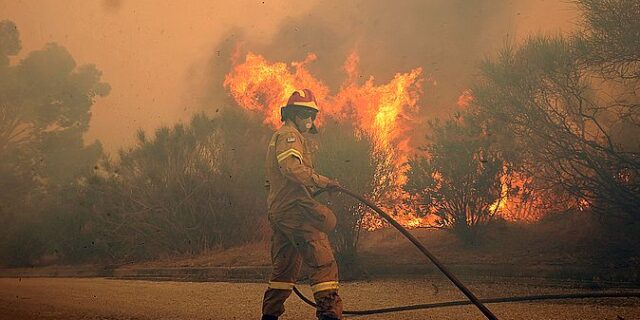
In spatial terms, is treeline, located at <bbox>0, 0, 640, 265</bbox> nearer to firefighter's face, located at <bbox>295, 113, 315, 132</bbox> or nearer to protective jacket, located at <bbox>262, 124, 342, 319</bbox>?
firefighter's face, located at <bbox>295, 113, 315, 132</bbox>

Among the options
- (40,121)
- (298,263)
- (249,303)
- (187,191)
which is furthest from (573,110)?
(40,121)

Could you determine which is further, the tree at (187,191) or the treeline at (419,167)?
the tree at (187,191)

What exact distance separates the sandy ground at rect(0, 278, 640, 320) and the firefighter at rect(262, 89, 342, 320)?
4.90 ft

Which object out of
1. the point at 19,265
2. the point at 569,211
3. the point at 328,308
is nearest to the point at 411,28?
the point at 569,211

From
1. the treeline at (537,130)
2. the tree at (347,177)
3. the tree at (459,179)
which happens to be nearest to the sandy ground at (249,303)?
the tree at (347,177)

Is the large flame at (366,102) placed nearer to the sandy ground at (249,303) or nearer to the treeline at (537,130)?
the treeline at (537,130)

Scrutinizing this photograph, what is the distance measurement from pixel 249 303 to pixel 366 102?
442 inches

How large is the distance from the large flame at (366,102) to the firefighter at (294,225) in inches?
240

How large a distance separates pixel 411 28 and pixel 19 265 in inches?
732

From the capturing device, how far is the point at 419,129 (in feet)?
53.2

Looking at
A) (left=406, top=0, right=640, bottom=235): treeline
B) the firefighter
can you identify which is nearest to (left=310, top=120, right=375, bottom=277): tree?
(left=406, top=0, right=640, bottom=235): treeline

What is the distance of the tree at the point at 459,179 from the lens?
9.73 meters

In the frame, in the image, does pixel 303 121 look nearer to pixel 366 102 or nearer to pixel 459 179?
pixel 459 179

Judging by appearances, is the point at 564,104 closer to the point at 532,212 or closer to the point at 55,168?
the point at 532,212
